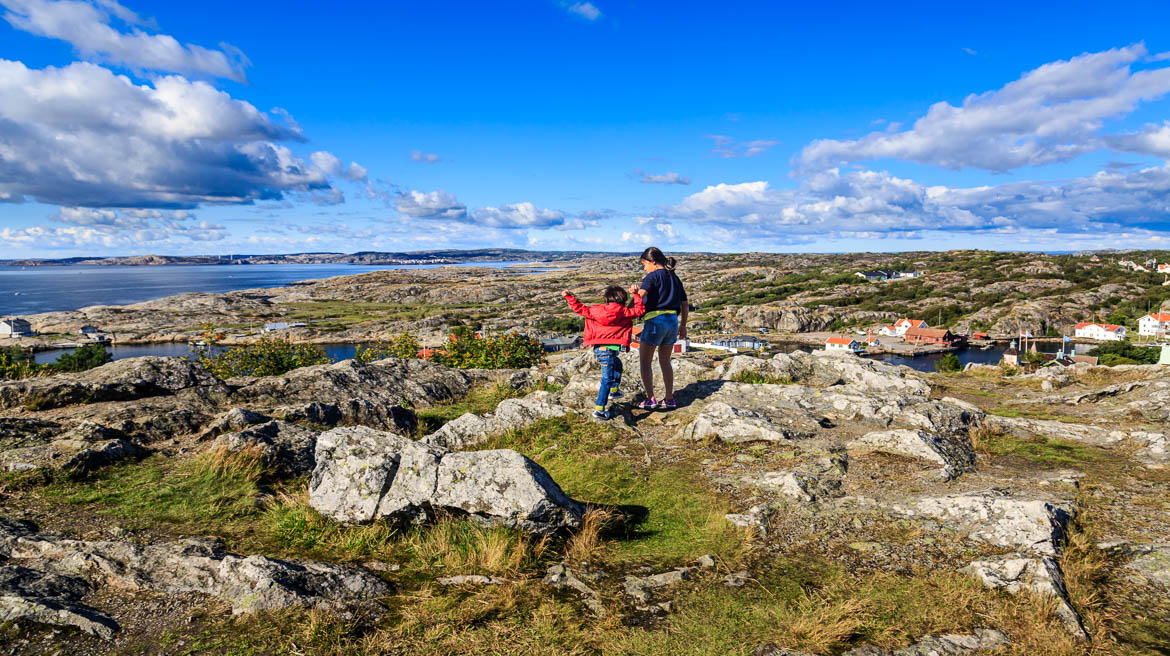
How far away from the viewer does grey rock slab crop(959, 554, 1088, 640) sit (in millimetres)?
4309

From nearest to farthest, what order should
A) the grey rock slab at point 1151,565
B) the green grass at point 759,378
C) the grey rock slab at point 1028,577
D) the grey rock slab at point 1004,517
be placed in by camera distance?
the grey rock slab at point 1028,577
the grey rock slab at point 1151,565
the grey rock slab at point 1004,517
the green grass at point 759,378

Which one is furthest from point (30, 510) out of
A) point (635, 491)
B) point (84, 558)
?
point (635, 491)

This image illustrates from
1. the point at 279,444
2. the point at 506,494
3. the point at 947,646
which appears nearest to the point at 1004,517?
the point at 947,646

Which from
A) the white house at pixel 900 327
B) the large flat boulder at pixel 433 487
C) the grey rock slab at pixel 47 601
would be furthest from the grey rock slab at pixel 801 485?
the white house at pixel 900 327

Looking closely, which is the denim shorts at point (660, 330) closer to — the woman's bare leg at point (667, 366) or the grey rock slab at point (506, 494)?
the woman's bare leg at point (667, 366)

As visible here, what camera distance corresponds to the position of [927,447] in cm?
801

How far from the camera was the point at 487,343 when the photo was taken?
2414cm

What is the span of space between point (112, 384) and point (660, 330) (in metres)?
10.2

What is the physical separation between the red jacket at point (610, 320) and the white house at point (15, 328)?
154m

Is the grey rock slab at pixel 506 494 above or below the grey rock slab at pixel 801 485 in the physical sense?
above

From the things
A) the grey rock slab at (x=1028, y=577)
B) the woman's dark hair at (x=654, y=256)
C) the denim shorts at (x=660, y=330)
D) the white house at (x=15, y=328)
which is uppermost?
the woman's dark hair at (x=654, y=256)

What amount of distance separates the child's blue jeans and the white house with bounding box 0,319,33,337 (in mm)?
154294

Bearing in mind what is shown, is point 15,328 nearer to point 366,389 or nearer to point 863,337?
point 366,389

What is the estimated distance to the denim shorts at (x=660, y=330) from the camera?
392 inches
